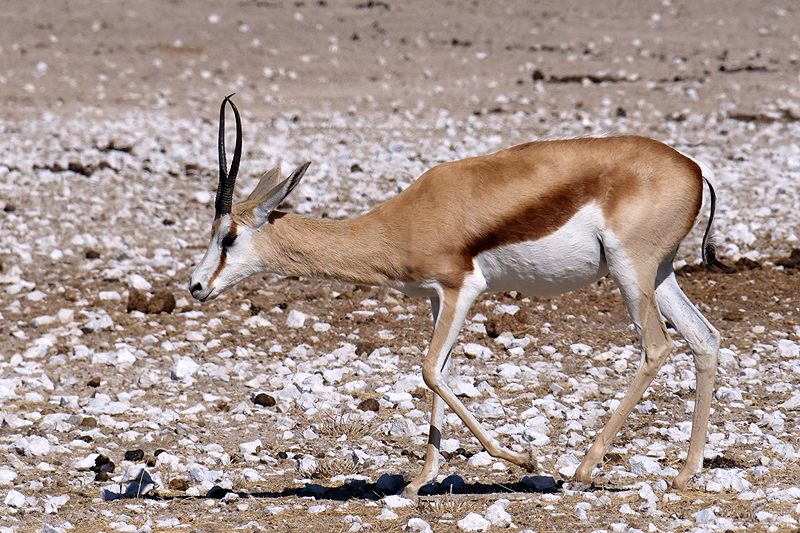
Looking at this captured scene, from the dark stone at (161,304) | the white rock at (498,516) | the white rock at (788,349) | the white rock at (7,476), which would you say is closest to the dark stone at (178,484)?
the white rock at (7,476)

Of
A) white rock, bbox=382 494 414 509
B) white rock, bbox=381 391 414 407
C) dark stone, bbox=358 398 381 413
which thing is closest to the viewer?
white rock, bbox=382 494 414 509

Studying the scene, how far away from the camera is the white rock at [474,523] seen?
5.39 metres

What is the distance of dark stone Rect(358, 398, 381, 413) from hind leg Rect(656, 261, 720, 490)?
2.33 meters

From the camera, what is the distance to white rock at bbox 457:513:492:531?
5.39 meters

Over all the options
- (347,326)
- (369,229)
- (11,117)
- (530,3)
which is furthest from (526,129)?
(530,3)

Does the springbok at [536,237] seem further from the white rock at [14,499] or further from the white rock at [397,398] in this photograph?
the white rock at [14,499]

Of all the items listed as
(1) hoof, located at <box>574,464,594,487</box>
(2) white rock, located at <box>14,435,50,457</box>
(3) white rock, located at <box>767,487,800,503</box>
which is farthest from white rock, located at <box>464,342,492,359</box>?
(2) white rock, located at <box>14,435,50,457</box>

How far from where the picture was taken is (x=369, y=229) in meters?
6.46

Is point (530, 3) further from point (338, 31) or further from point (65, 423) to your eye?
point (65, 423)

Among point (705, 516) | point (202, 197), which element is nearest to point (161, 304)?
point (202, 197)

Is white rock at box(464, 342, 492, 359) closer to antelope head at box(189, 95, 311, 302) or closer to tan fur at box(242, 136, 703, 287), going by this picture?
tan fur at box(242, 136, 703, 287)

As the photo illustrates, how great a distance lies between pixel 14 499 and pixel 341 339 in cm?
370

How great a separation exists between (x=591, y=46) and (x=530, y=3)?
5376 millimetres

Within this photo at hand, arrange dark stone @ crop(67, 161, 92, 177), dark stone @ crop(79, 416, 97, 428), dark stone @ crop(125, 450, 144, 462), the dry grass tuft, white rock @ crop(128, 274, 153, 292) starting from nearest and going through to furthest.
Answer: dark stone @ crop(125, 450, 144, 462)
the dry grass tuft
dark stone @ crop(79, 416, 97, 428)
white rock @ crop(128, 274, 153, 292)
dark stone @ crop(67, 161, 92, 177)
